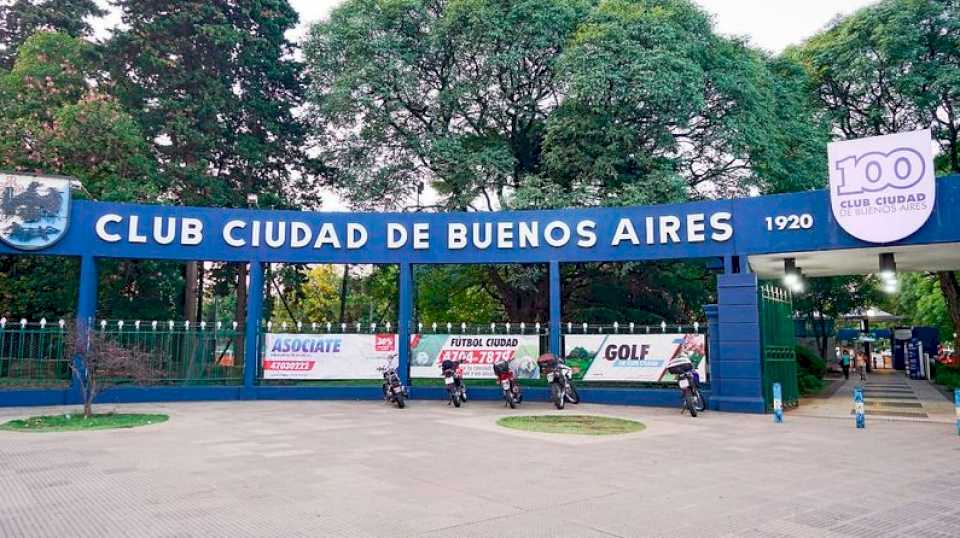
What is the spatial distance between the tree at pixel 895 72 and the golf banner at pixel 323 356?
21.8m

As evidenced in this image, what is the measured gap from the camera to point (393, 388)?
54.6ft

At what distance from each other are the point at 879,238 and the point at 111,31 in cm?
2808

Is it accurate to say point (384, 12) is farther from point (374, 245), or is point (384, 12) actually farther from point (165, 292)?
point (165, 292)

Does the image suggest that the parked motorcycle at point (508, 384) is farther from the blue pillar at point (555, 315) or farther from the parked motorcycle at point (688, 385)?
the parked motorcycle at point (688, 385)

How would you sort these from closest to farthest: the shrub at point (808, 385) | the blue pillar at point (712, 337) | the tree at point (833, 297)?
the blue pillar at point (712, 337), the shrub at point (808, 385), the tree at point (833, 297)

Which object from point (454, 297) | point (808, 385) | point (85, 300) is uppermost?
point (454, 297)

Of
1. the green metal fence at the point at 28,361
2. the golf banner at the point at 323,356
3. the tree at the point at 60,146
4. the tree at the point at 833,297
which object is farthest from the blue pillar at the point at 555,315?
the tree at the point at 833,297

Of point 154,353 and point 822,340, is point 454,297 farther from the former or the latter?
point 822,340

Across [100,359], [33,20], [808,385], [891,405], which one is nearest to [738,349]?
[891,405]

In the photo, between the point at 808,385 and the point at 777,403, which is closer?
the point at 777,403

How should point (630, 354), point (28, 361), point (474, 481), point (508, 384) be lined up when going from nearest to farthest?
point (474, 481) < point (28, 361) < point (508, 384) < point (630, 354)

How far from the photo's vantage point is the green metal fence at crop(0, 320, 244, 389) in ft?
52.6

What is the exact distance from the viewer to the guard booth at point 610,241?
15.0 m

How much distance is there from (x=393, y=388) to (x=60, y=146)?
577 inches
